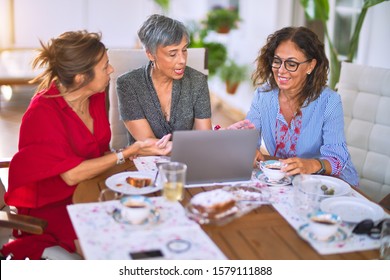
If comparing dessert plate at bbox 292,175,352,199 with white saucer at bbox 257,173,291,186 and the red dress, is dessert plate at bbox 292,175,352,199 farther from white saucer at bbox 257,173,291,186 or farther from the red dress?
the red dress

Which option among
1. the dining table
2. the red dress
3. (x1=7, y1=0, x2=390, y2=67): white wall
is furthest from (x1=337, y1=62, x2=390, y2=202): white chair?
(x1=7, y1=0, x2=390, y2=67): white wall

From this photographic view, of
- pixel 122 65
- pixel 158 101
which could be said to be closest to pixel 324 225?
pixel 158 101

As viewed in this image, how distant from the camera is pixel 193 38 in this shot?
6.21m

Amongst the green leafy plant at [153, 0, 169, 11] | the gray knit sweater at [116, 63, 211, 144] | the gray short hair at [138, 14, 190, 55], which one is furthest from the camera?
the green leafy plant at [153, 0, 169, 11]

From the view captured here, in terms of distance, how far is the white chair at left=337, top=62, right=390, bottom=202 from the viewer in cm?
273

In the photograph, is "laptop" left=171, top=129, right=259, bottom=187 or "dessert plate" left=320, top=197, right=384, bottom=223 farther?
"laptop" left=171, top=129, right=259, bottom=187

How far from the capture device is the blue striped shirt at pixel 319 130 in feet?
7.39

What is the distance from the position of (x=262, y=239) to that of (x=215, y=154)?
16.2 inches

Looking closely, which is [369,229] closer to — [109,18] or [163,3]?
[163,3]

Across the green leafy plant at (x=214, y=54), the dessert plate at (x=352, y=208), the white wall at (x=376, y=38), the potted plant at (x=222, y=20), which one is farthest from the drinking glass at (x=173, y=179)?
the potted plant at (x=222, y=20)

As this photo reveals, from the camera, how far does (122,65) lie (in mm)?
2781

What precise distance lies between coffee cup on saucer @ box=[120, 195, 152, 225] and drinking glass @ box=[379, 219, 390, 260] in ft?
2.15
